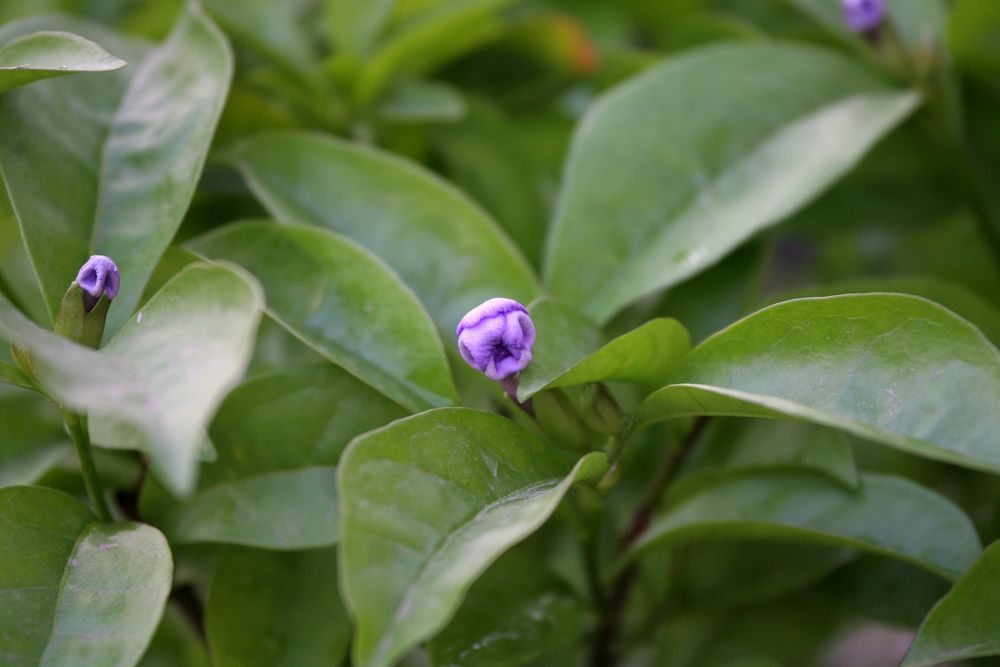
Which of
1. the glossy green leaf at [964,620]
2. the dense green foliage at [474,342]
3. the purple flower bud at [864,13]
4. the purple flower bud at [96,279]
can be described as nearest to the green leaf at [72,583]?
the dense green foliage at [474,342]

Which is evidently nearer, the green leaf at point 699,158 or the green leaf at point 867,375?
the green leaf at point 867,375

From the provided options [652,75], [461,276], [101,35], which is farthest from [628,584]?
[101,35]

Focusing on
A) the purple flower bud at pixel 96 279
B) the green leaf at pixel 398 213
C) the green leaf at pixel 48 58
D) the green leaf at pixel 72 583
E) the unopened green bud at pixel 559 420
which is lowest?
the green leaf at pixel 72 583

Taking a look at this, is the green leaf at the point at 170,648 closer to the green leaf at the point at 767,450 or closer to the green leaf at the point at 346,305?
the green leaf at the point at 346,305

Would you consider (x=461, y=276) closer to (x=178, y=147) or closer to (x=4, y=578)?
(x=178, y=147)

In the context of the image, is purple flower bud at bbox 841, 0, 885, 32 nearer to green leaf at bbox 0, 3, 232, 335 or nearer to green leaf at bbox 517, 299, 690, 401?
green leaf at bbox 517, 299, 690, 401

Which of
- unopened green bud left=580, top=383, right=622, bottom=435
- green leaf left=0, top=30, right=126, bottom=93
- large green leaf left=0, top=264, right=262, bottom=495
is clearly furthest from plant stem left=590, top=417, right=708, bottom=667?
green leaf left=0, top=30, right=126, bottom=93
